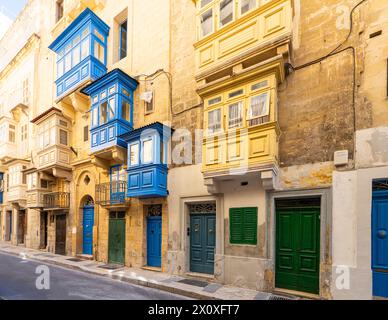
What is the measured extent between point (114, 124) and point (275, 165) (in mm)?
6970

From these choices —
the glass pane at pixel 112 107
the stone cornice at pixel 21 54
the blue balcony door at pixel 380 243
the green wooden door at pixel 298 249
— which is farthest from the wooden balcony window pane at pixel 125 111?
the stone cornice at pixel 21 54

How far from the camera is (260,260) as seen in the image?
A: 22.5ft

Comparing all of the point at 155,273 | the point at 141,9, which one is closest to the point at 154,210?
the point at 155,273

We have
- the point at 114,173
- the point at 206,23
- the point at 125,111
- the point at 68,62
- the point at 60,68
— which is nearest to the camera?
the point at 206,23

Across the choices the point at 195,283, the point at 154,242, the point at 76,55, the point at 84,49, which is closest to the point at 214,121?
the point at 195,283

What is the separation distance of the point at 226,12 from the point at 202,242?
298 inches

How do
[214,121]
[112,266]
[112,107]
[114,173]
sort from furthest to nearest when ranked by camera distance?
[114,173]
[112,107]
[112,266]
[214,121]

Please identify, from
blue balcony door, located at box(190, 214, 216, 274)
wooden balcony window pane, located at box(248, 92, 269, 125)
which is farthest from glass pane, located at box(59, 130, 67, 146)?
wooden balcony window pane, located at box(248, 92, 269, 125)

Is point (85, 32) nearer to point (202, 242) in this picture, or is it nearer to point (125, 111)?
point (125, 111)

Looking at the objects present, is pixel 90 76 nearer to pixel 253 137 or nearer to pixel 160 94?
pixel 160 94

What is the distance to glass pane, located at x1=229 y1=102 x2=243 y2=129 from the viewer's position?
23.6 feet

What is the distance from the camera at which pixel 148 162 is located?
9273 millimetres

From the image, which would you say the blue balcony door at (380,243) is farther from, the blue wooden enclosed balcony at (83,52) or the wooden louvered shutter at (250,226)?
the blue wooden enclosed balcony at (83,52)

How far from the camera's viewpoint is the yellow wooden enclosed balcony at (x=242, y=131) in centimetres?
658
